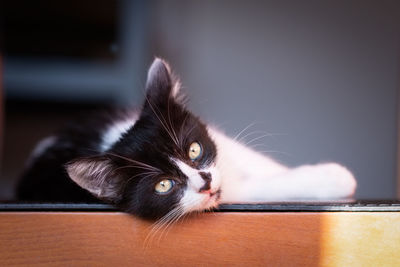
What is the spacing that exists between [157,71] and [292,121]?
32.7 inches

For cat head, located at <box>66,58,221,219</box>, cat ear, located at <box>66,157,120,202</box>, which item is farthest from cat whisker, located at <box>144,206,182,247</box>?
cat ear, located at <box>66,157,120,202</box>

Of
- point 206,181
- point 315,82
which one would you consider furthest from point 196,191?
point 315,82

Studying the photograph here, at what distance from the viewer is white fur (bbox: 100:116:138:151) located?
55.4 inches

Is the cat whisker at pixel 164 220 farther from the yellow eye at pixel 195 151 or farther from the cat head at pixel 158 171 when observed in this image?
the yellow eye at pixel 195 151

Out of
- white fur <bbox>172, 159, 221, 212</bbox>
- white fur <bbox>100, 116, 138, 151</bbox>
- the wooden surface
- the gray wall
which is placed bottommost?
the wooden surface

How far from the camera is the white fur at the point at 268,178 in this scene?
119 centimetres

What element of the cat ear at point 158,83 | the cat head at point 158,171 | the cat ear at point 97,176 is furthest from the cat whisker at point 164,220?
the cat ear at point 158,83

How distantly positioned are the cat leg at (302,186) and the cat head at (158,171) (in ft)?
0.40

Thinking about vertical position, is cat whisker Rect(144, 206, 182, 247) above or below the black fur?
below

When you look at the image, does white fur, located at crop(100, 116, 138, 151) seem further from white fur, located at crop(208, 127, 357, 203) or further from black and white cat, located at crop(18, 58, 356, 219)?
white fur, located at crop(208, 127, 357, 203)

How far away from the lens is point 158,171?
3.57 ft

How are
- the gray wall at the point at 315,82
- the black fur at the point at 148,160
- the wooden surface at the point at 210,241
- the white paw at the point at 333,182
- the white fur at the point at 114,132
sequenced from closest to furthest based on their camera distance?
the wooden surface at the point at 210,241 < the black fur at the point at 148,160 < the white paw at the point at 333,182 < the white fur at the point at 114,132 < the gray wall at the point at 315,82

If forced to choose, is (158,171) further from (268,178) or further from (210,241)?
(268,178)

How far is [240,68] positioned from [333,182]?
1.44m
